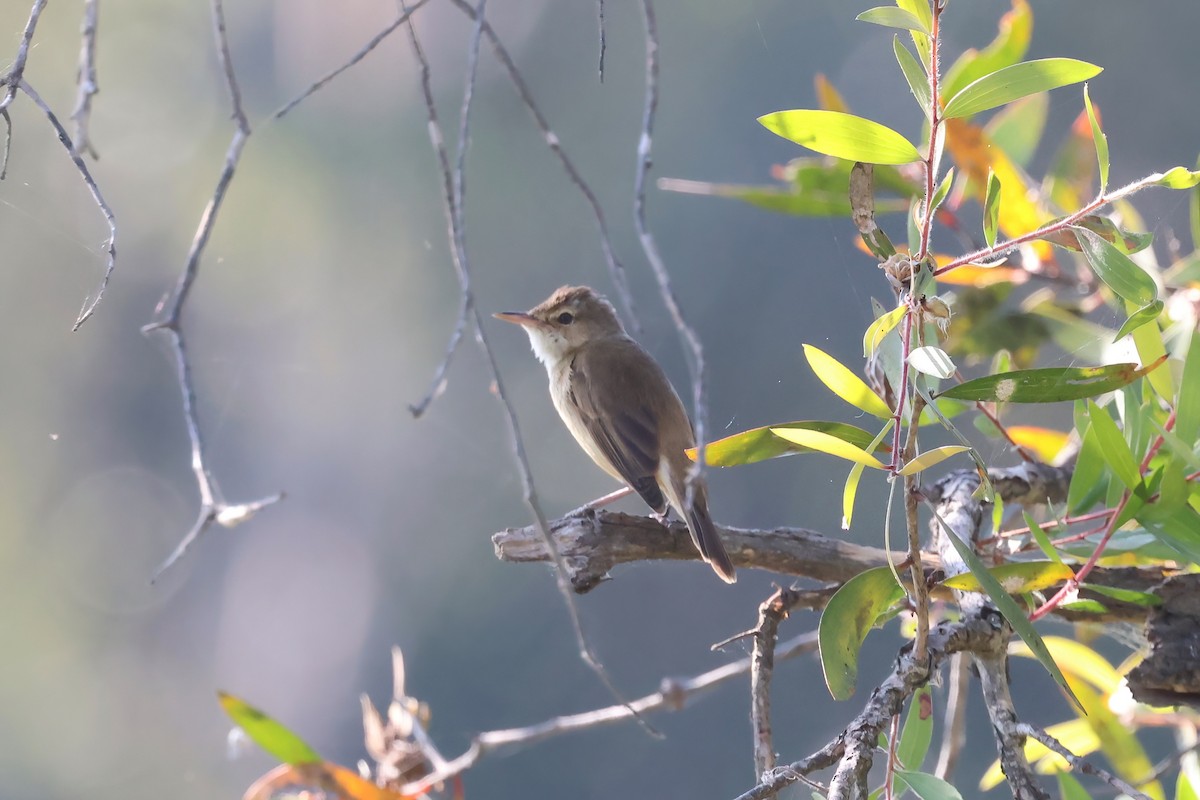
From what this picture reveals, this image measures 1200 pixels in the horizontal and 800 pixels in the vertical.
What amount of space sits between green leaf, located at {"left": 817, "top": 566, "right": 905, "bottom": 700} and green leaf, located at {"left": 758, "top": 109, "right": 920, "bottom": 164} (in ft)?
1.68

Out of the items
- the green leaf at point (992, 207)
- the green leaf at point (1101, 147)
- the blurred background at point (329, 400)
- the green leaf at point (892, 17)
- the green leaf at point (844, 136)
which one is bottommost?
the blurred background at point (329, 400)

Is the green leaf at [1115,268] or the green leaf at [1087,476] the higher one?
the green leaf at [1115,268]

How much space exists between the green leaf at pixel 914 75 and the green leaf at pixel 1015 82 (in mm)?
28

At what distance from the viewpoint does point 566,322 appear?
3.08 m

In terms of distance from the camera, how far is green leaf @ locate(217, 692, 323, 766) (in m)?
1.20

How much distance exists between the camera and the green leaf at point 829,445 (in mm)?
1110

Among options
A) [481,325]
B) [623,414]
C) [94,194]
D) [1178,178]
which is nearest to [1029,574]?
[1178,178]

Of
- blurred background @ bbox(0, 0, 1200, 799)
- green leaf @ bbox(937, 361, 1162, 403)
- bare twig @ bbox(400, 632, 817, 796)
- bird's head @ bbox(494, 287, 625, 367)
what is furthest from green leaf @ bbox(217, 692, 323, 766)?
blurred background @ bbox(0, 0, 1200, 799)

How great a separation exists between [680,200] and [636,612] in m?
2.37

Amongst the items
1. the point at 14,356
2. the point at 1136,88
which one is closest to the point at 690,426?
the point at 1136,88

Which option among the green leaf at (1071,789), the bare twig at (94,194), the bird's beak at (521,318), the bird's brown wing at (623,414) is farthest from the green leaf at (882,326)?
the bird's beak at (521,318)

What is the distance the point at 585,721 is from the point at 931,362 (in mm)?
938

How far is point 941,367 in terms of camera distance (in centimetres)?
97

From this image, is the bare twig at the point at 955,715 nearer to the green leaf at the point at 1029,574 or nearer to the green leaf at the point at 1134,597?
the green leaf at the point at 1134,597
